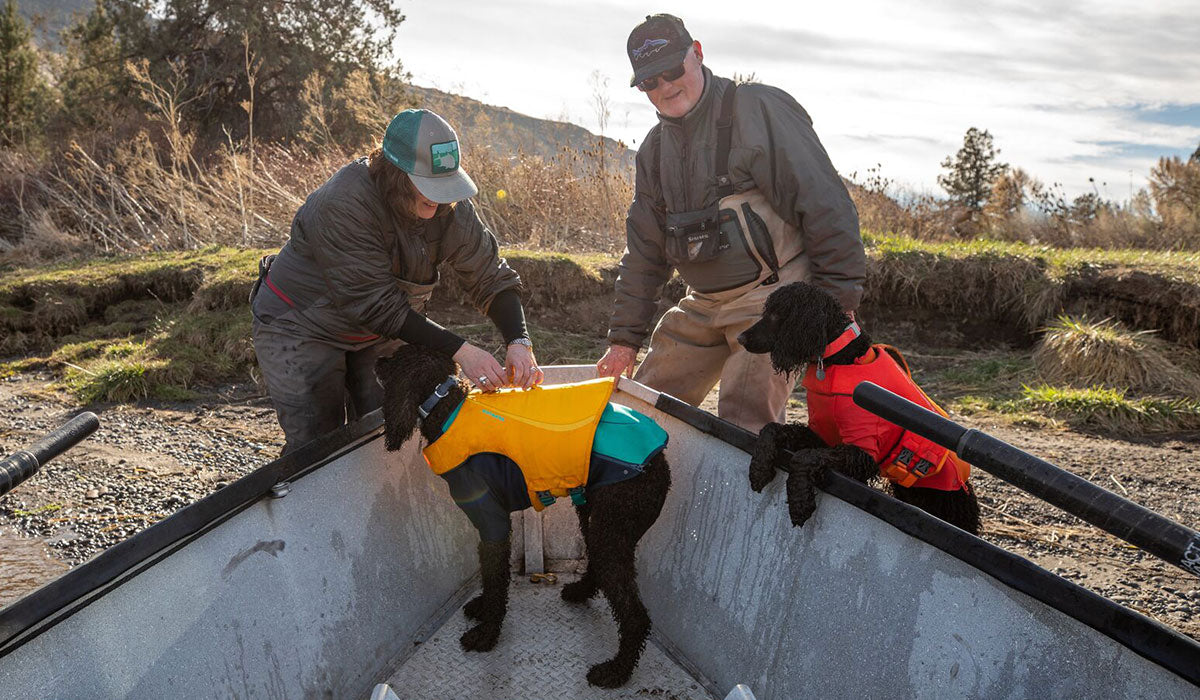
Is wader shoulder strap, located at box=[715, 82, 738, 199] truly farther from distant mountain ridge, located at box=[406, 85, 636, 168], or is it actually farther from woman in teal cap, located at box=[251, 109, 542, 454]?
distant mountain ridge, located at box=[406, 85, 636, 168]

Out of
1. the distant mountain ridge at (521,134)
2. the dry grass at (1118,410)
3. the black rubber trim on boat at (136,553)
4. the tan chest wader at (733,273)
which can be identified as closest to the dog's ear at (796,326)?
the tan chest wader at (733,273)

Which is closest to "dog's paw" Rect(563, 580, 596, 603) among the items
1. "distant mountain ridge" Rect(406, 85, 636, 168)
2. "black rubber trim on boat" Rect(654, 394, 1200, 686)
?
"black rubber trim on boat" Rect(654, 394, 1200, 686)

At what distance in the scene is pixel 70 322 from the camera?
8.73 meters

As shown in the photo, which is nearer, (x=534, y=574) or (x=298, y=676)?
(x=298, y=676)

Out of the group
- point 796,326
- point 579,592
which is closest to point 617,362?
point 579,592

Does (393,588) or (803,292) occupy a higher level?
(803,292)

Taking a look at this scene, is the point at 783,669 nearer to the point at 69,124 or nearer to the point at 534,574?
the point at 534,574

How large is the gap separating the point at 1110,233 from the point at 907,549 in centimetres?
1206

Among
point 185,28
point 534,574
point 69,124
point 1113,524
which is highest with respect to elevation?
point 185,28

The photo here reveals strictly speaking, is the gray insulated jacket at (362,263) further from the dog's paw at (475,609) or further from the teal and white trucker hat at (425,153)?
the dog's paw at (475,609)

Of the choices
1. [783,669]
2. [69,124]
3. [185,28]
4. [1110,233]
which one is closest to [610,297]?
[783,669]

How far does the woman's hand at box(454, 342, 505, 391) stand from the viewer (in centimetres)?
291

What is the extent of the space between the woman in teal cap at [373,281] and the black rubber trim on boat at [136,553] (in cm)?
60

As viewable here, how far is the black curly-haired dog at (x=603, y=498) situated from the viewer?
282 cm
